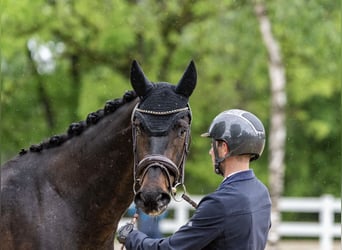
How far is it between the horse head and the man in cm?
31

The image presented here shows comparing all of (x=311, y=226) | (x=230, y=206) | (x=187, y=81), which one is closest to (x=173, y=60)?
(x=311, y=226)

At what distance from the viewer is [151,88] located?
5.05 metres

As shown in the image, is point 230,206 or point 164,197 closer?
point 230,206

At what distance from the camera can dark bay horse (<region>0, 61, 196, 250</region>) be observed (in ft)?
16.1

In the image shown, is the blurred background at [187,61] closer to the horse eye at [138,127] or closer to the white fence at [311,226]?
the white fence at [311,226]

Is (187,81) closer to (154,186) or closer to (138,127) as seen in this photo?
(138,127)

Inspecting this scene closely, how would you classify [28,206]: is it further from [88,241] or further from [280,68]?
[280,68]

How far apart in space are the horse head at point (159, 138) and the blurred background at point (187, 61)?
7.97 meters

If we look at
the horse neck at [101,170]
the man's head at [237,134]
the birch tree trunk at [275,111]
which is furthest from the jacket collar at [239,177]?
the birch tree trunk at [275,111]

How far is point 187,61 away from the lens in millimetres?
17969

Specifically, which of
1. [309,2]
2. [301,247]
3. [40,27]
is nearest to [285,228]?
[301,247]

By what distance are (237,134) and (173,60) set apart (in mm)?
13936

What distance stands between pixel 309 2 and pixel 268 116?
637 cm

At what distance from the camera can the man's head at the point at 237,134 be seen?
4.24 m
